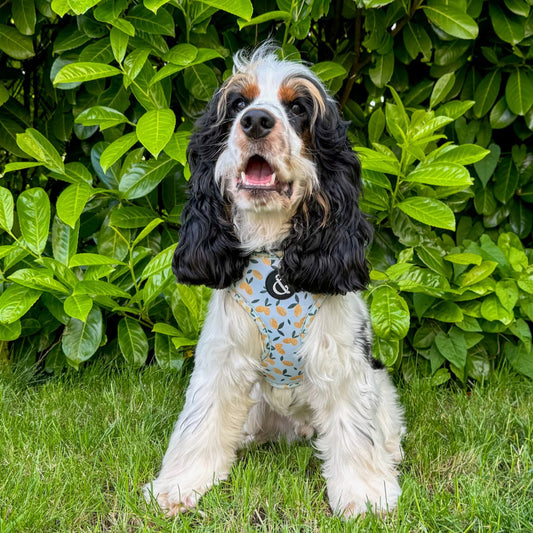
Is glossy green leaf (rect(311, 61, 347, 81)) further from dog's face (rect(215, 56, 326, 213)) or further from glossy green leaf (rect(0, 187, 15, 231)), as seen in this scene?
glossy green leaf (rect(0, 187, 15, 231))

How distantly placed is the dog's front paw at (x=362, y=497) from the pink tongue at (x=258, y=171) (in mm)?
1307

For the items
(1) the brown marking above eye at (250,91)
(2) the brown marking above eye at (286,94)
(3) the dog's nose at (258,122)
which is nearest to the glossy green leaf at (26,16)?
(1) the brown marking above eye at (250,91)

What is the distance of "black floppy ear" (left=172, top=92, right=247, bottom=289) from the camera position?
2.54 meters

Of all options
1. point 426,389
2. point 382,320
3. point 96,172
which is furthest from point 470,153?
point 96,172

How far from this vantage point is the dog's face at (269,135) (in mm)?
2230

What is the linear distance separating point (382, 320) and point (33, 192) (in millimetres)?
1953

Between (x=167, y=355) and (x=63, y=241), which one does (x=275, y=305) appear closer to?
(x=167, y=355)

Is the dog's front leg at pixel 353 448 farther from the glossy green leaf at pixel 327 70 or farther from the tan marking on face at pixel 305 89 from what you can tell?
the glossy green leaf at pixel 327 70

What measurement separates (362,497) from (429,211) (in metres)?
1.51

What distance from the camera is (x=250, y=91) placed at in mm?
2443

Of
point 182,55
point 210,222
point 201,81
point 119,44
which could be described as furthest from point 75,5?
point 210,222

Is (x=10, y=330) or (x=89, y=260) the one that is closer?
(x=89, y=260)

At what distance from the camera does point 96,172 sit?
375cm

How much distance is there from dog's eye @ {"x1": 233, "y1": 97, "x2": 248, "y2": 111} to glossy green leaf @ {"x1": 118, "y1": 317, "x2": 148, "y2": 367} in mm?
1673
